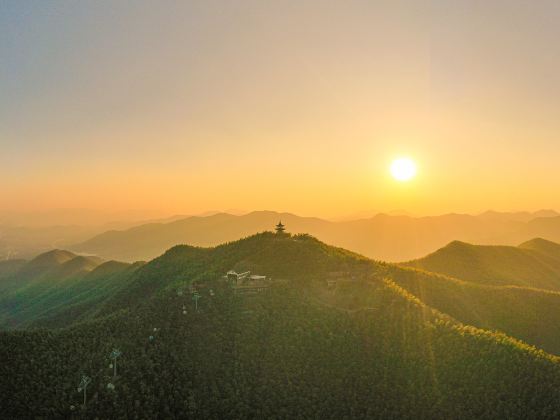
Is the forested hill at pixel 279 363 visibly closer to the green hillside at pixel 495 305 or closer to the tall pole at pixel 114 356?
the tall pole at pixel 114 356

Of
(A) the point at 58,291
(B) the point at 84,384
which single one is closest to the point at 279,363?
(B) the point at 84,384

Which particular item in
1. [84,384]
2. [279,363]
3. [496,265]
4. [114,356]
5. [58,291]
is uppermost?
[496,265]

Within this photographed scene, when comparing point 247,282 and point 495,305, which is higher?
point 247,282

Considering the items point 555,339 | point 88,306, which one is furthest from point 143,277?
point 555,339

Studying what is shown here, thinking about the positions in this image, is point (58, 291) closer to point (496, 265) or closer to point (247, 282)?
point (247, 282)

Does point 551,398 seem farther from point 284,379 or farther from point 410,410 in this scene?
point 284,379

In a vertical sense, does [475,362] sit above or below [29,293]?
above

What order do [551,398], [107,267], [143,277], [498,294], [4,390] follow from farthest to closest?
[107,267] < [143,277] < [498,294] < [551,398] < [4,390]
